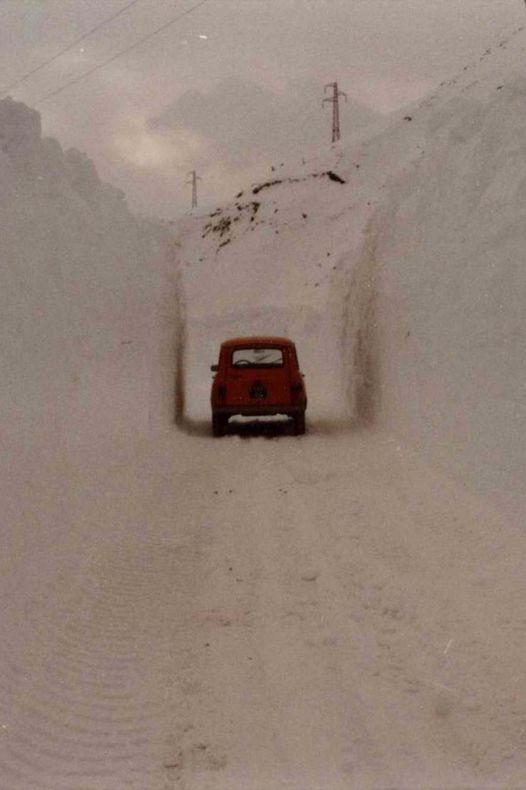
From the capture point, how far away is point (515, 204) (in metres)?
8.06

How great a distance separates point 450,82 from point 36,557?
57.1m

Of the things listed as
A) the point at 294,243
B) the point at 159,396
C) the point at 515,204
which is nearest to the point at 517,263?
the point at 515,204

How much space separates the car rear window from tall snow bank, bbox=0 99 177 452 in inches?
77.4

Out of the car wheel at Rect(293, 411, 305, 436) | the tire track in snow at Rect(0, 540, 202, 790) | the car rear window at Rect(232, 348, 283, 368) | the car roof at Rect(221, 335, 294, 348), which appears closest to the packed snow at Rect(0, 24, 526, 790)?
the tire track in snow at Rect(0, 540, 202, 790)

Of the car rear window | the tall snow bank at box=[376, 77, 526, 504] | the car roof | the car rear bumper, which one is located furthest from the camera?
the car roof

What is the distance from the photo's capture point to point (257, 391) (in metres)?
13.9

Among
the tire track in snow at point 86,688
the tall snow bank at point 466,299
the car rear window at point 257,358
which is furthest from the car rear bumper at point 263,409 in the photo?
the tire track in snow at point 86,688

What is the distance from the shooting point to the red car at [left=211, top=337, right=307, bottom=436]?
1378 cm

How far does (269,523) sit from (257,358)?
7.70 m

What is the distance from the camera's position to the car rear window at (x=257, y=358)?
46.5ft

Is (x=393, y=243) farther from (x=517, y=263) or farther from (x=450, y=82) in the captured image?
(x=450, y=82)

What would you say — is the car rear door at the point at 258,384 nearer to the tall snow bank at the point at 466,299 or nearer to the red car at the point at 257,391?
the red car at the point at 257,391

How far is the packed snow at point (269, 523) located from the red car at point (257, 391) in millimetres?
568

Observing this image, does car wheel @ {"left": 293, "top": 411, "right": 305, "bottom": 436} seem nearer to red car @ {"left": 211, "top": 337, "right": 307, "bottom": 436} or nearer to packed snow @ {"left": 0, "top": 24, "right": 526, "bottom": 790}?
red car @ {"left": 211, "top": 337, "right": 307, "bottom": 436}
